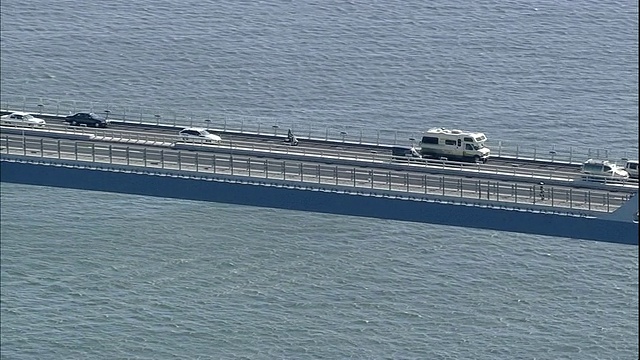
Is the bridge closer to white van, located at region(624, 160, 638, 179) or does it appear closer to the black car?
white van, located at region(624, 160, 638, 179)

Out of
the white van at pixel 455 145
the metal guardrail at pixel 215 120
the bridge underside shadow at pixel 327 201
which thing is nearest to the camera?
the bridge underside shadow at pixel 327 201

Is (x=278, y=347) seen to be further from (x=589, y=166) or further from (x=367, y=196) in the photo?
(x=589, y=166)

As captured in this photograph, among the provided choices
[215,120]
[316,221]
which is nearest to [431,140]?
[316,221]

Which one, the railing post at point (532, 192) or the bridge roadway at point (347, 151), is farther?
the bridge roadway at point (347, 151)

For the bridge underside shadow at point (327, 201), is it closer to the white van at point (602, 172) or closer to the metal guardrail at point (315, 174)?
the metal guardrail at point (315, 174)

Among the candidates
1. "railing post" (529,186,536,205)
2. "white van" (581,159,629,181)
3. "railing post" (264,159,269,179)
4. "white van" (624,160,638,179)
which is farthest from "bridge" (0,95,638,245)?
"white van" (624,160,638,179)

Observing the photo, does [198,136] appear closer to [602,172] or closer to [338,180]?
[338,180]

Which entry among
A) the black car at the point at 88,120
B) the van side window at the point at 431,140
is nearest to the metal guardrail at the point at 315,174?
the van side window at the point at 431,140
